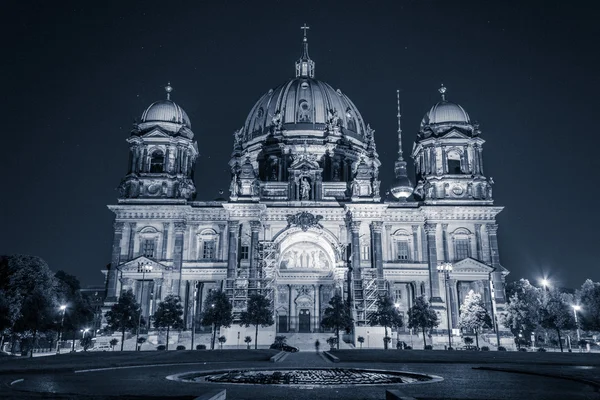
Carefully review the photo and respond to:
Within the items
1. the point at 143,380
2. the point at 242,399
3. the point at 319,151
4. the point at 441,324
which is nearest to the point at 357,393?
the point at 242,399

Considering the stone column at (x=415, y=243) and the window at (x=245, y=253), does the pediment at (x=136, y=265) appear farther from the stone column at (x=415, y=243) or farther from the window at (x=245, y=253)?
the stone column at (x=415, y=243)

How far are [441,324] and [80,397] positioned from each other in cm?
5616

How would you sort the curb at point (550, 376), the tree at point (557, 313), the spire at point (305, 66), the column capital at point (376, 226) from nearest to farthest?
the curb at point (550, 376) < the tree at point (557, 313) < the column capital at point (376, 226) < the spire at point (305, 66)

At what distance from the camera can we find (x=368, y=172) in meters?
67.6

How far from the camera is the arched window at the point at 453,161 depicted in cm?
7188

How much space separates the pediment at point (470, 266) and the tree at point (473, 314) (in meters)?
3.00

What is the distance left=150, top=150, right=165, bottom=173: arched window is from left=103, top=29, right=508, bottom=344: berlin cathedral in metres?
0.25

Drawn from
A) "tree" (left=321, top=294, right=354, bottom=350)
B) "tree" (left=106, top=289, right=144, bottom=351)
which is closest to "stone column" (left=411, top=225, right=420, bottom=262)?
"tree" (left=321, top=294, right=354, bottom=350)

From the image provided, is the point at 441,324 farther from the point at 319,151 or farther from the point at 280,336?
the point at 319,151

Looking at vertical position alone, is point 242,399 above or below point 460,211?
below

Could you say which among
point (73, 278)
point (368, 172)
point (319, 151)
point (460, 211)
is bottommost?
point (73, 278)

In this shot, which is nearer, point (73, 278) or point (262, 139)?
point (262, 139)

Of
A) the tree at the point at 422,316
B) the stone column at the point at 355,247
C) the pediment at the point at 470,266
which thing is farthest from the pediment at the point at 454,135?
the tree at the point at 422,316

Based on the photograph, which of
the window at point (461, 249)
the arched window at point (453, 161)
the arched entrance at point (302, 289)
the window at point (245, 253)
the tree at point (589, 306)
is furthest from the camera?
the arched window at point (453, 161)
